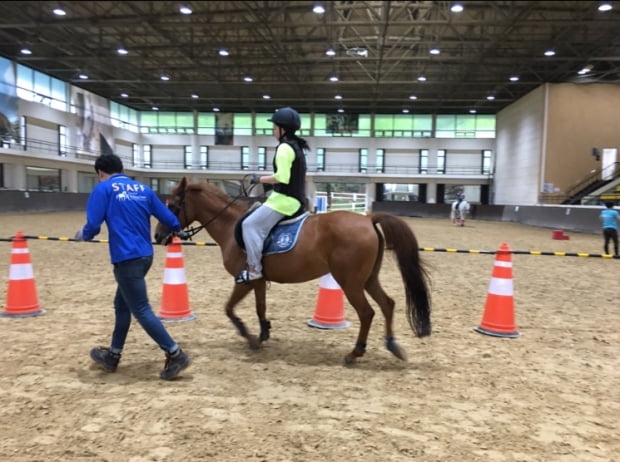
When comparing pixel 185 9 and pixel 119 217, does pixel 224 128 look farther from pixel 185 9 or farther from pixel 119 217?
pixel 119 217

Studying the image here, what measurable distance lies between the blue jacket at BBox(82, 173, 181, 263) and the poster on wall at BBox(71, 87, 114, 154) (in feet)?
131

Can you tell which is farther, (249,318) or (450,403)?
(249,318)

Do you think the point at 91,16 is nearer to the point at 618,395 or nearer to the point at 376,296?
the point at 376,296

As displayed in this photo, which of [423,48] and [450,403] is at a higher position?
[423,48]

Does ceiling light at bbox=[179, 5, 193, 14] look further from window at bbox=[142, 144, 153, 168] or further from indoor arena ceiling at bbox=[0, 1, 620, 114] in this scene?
window at bbox=[142, 144, 153, 168]

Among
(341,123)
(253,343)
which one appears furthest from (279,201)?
(341,123)

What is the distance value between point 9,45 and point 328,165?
2877cm

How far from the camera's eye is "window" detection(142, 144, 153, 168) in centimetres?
4810

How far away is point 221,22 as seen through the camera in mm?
23203

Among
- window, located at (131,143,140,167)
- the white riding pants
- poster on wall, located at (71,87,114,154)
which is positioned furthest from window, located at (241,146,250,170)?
the white riding pants

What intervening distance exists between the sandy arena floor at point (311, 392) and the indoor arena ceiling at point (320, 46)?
18.7m

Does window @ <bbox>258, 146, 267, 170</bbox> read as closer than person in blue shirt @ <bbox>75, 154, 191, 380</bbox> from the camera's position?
No

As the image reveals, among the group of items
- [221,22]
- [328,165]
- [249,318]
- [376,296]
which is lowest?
[249,318]

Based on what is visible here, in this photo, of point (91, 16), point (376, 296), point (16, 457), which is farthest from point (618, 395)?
point (91, 16)
